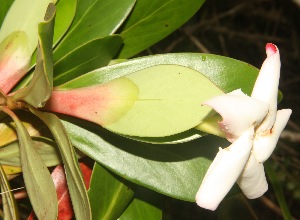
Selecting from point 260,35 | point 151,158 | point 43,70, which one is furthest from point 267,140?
point 260,35

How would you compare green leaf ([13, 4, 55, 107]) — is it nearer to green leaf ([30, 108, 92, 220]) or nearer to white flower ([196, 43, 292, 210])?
green leaf ([30, 108, 92, 220])

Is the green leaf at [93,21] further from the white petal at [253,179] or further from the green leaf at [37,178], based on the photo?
the white petal at [253,179]

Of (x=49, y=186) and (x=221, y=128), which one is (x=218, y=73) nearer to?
(x=221, y=128)

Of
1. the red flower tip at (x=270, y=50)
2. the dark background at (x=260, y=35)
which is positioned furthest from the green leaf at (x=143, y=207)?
the dark background at (x=260, y=35)

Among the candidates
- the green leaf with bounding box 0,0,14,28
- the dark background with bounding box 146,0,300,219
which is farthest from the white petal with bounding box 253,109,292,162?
the dark background with bounding box 146,0,300,219

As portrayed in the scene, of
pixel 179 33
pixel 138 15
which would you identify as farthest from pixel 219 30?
pixel 138 15
